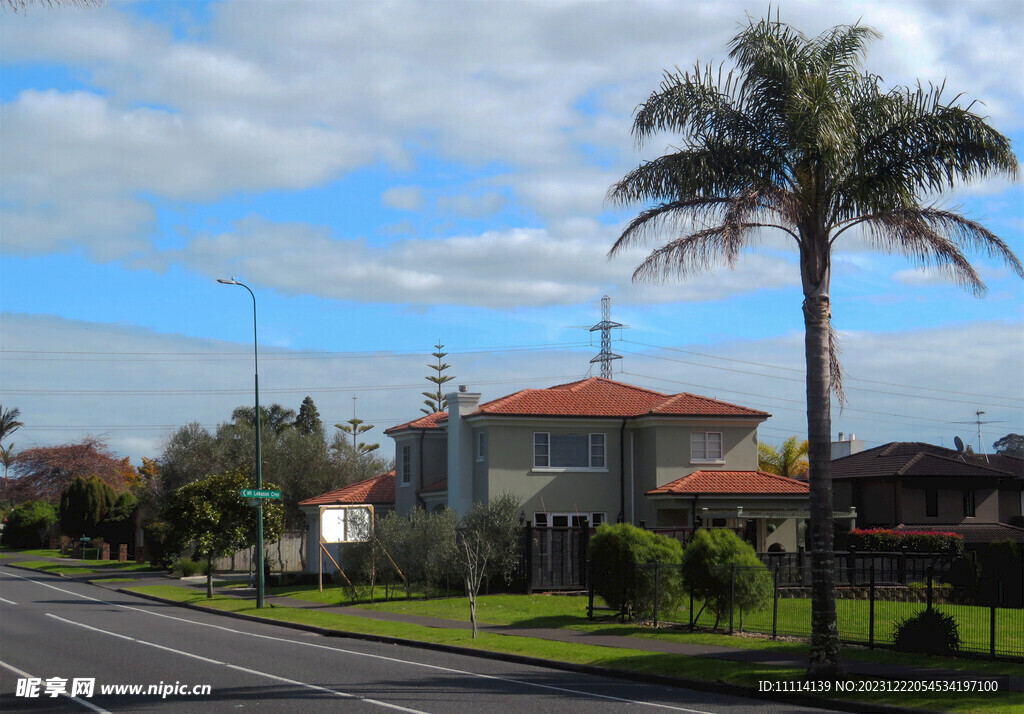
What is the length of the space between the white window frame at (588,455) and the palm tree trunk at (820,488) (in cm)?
2315

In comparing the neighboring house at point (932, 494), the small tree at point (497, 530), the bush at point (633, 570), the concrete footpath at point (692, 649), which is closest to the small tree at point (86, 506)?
the concrete footpath at point (692, 649)

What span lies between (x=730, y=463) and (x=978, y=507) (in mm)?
16292

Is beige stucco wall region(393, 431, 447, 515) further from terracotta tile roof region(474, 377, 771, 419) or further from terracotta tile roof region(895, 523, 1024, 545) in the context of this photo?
terracotta tile roof region(895, 523, 1024, 545)

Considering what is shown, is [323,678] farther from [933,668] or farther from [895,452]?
[895,452]

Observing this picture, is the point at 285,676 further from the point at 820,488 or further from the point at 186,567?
the point at 186,567

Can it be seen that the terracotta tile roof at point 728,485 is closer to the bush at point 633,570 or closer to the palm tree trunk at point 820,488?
the bush at point 633,570

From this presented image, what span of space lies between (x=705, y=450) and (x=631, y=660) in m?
23.3

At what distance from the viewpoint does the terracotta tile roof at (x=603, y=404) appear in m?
38.9

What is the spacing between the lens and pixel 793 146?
16.0m

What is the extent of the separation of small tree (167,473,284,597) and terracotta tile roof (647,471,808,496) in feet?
46.8

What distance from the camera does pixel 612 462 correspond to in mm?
39688

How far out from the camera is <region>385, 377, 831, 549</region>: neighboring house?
37594 mm

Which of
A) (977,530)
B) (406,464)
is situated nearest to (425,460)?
(406,464)

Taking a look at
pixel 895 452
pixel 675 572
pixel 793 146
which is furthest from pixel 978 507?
pixel 793 146
